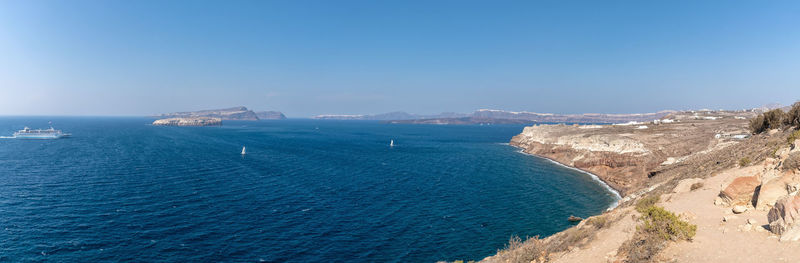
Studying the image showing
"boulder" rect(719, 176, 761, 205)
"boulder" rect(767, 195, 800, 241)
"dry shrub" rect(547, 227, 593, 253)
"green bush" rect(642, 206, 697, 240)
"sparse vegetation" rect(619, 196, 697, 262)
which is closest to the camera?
"boulder" rect(767, 195, 800, 241)

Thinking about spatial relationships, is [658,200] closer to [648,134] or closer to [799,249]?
[799,249]

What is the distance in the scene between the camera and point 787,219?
14008 mm

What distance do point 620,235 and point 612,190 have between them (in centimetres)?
4319

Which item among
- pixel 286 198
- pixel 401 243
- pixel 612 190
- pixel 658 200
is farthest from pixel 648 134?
pixel 286 198

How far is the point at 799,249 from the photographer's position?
512 inches

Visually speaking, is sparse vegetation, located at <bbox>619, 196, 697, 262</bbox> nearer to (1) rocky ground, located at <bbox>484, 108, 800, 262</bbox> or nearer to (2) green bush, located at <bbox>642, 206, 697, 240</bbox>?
(2) green bush, located at <bbox>642, 206, 697, 240</bbox>

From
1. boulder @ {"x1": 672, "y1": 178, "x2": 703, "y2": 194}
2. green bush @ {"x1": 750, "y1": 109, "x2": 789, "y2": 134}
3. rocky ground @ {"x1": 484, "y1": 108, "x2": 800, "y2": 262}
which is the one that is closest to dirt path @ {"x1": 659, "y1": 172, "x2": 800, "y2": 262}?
rocky ground @ {"x1": 484, "y1": 108, "x2": 800, "y2": 262}

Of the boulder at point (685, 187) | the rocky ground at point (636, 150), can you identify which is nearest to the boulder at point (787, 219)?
the boulder at point (685, 187)

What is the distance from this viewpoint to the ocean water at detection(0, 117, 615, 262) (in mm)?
31578

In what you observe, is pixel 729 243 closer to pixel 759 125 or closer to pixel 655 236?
pixel 655 236

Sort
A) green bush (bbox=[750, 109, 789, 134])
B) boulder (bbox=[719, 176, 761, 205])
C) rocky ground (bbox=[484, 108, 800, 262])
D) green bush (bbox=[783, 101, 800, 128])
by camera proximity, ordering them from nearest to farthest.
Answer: rocky ground (bbox=[484, 108, 800, 262])
boulder (bbox=[719, 176, 761, 205])
green bush (bbox=[783, 101, 800, 128])
green bush (bbox=[750, 109, 789, 134])

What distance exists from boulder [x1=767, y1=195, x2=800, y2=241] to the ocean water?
67.8 ft

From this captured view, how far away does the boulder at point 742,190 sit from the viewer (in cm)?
1884

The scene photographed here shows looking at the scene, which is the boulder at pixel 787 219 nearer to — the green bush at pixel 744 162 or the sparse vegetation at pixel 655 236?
the sparse vegetation at pixel 655 236
